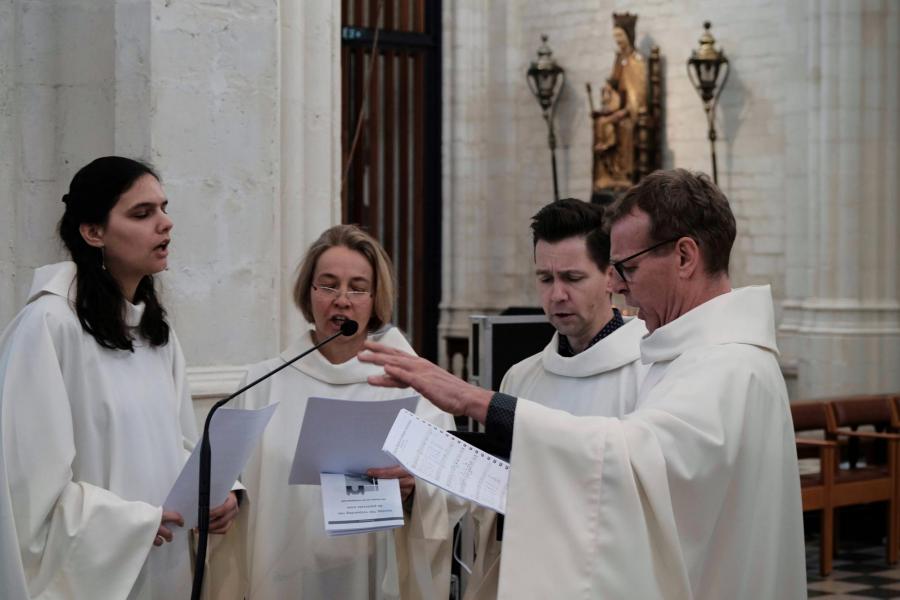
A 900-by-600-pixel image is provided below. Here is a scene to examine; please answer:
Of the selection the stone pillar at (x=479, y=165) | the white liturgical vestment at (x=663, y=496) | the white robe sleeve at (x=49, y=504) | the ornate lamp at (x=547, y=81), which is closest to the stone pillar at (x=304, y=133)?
the white robe sleeve at (x=49, y=504)

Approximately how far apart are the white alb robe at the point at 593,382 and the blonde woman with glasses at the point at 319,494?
0.17m

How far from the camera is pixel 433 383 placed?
2.50 m

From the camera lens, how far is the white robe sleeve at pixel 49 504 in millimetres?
2861

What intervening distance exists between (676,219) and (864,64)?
8619 mm

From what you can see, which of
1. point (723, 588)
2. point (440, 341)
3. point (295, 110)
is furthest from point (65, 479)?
point (440, 341)

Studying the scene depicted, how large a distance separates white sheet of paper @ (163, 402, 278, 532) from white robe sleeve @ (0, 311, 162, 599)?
10cm

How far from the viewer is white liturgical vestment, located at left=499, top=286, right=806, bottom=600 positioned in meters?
2.43

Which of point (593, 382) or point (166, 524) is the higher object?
point (593, 382)

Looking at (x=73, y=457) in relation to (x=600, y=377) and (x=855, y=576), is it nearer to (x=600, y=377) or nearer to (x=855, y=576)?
(x=600, y=377)

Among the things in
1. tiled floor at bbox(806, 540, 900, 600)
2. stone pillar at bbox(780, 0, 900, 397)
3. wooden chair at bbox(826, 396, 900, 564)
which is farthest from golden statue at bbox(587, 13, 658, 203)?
tiled floor at bbox(806, 540, 900, 600)

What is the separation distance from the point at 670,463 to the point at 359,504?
97 cm

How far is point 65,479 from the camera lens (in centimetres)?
290

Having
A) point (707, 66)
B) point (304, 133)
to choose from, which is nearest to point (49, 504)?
point (304, 133)

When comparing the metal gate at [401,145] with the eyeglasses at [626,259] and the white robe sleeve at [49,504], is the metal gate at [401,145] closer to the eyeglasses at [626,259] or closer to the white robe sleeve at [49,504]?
the white robe sleeve at [49,504]
